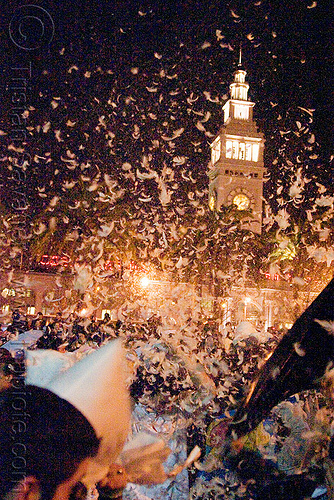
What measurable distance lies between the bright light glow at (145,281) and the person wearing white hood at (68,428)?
848 inches

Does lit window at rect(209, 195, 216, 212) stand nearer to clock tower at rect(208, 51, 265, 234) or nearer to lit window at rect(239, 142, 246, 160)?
clock tower at rect(208, 51, 265, 234)

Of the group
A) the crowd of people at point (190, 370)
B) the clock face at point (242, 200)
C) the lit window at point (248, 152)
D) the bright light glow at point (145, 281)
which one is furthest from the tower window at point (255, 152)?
the crowd of people at point (190, 370)

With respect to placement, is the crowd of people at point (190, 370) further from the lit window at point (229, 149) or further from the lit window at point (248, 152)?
the lit window at point (248, 152)

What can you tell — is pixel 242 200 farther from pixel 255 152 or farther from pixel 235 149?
pixel 255 152

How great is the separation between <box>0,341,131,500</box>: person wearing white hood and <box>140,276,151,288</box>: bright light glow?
21.5 m

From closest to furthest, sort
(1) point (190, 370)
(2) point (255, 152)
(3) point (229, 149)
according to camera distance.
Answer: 1. (1) point (190, 370)
2. (3) point (229, 149)
3. (2) point (255, 152)

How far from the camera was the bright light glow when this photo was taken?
77.9 feet

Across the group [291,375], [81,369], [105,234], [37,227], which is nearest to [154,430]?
[81,369]

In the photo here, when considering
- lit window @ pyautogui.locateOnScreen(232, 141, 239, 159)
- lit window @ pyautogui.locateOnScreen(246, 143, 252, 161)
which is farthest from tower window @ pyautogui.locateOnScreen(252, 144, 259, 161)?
lit window @ pyautogui.locateOnScreen(232, 141, 239, 159)

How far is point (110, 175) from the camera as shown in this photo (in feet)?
90.7

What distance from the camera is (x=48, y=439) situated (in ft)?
6.50

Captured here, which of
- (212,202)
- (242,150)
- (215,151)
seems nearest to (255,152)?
(242,150)

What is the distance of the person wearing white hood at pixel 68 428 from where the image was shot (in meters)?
1.97

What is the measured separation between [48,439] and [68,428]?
0.35 feet
